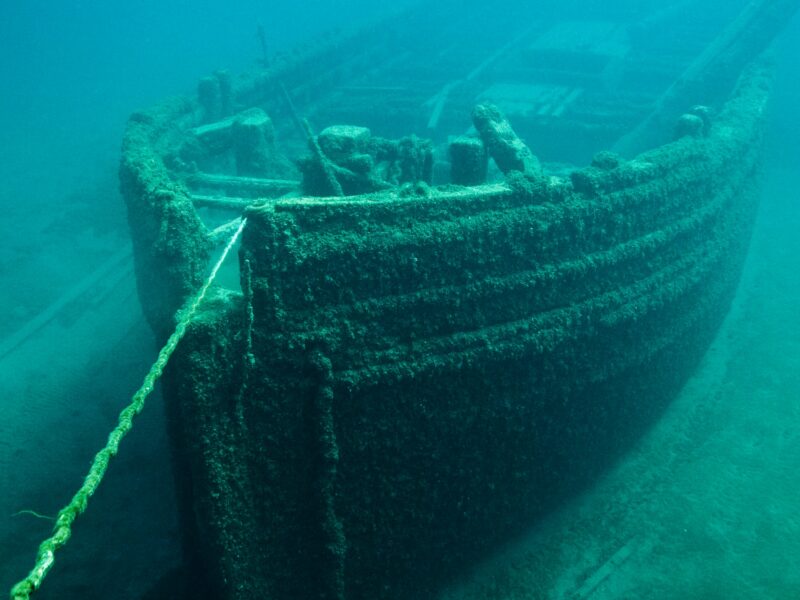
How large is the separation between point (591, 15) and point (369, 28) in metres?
7.93

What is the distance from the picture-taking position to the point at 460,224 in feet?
11.1

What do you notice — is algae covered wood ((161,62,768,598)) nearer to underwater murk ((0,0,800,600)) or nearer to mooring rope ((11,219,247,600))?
underwater murk ((0,0,800,600))

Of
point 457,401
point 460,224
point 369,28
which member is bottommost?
point 457,401

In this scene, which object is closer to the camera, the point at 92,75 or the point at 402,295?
the point at 402,295

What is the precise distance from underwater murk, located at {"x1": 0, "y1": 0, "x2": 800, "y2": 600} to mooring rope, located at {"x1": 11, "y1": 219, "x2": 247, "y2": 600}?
0.06 feet

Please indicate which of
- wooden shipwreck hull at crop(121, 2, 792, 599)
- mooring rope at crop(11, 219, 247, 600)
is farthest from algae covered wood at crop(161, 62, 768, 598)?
mooring rope at crop(11, 219, 247, 600)

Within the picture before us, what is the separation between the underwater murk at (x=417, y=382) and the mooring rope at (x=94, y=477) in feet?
0.06

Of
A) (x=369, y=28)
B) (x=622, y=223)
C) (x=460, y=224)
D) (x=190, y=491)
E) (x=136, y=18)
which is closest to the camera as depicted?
(x=190, y=491)

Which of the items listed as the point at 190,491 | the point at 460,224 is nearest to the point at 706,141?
the point at 460,224

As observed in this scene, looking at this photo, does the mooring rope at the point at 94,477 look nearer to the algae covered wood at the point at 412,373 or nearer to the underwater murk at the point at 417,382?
the underwater murk at the point at 417,382

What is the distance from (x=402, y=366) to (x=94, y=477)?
1712 millimetres

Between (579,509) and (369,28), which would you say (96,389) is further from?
(369,28)

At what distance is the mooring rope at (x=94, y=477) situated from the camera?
183cm

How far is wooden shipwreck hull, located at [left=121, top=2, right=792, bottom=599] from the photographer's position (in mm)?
3008
